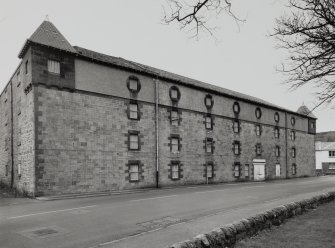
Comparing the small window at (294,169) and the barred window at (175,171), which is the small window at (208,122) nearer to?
the barred window at (175,171)

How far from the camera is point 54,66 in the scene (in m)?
20.5

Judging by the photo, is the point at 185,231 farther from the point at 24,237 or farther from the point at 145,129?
the point at 145,129

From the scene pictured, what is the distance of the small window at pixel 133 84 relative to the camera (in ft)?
81.0

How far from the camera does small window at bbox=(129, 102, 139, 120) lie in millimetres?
24672

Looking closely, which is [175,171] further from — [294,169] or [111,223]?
[294,169]

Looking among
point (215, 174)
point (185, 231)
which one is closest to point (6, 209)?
point (185, 231)

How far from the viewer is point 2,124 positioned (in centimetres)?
3050

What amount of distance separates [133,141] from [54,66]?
8089mm

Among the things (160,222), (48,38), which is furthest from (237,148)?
(160,222)

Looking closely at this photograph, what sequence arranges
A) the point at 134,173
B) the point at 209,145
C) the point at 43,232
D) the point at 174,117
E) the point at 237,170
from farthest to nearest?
the point at 237,170 < the point at 209,145 < the point at 174,117 < the point at 134,173 < the point at 43,232

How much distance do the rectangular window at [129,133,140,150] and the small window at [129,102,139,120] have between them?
4.43 feet

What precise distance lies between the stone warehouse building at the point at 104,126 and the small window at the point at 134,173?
0.08 metres

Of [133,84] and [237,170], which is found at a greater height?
[133,84]

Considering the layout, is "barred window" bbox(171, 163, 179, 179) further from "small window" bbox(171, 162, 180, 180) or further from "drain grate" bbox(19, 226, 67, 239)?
"drain grate" bbox(19, 226, 67, 239)
